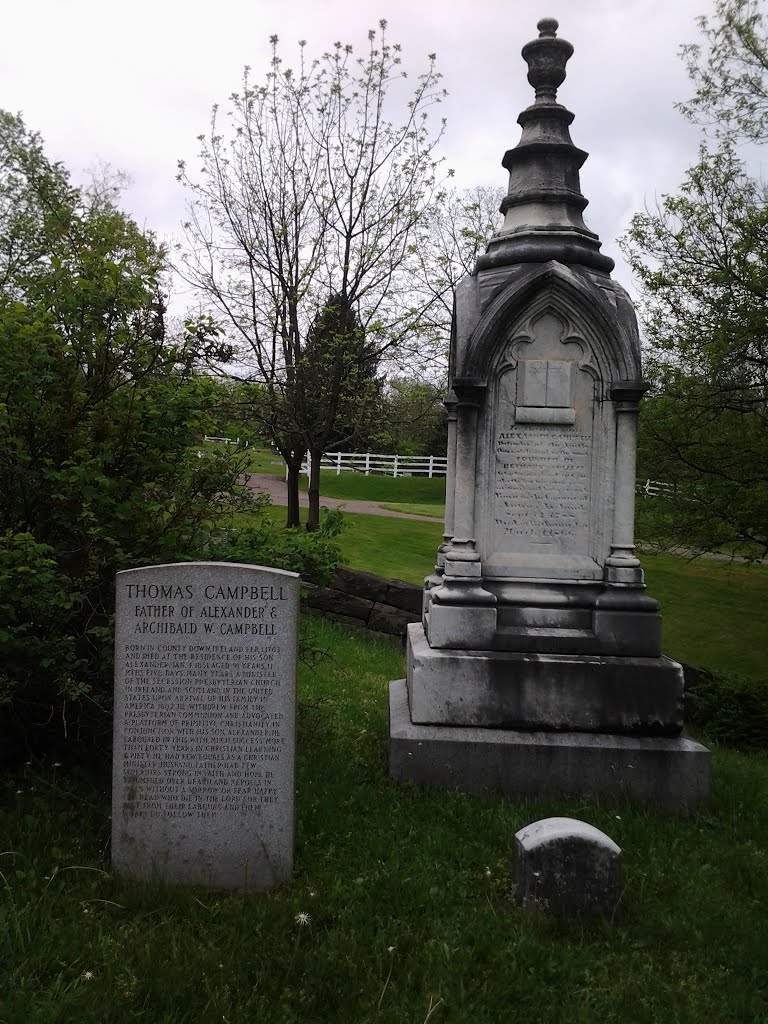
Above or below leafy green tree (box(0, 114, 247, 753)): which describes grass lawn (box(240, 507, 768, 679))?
below

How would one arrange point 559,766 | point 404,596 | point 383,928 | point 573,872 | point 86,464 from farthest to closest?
1. point 404,596
2. point 559,766
3. point 86,464
4. point 573,872
5. point 383,928

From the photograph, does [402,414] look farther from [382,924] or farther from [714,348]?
[382,924]

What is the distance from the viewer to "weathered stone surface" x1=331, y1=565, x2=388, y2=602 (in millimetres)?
10727

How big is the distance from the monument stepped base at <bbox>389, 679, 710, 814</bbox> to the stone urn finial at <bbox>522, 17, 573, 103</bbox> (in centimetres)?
481

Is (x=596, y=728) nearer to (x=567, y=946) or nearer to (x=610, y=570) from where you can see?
(x=610, y=570)

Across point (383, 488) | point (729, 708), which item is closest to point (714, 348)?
point (729, 708)

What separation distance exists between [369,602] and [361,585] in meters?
0.27

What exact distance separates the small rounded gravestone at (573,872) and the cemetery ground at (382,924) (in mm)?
72

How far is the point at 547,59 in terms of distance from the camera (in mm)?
5801

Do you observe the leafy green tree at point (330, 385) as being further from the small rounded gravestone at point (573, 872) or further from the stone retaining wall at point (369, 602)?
the small rounded gravestone at point (573, 872)

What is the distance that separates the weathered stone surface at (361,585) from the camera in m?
10.7

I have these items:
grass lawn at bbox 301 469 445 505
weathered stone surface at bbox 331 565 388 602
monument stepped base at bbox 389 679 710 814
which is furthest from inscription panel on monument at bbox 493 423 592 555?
grass lawn at bbox 301 469 445 505

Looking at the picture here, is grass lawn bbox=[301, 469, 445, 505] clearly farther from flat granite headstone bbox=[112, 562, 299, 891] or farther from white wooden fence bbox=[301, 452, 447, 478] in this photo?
flat granite headstone bbox=[112, 562, 299, 891]

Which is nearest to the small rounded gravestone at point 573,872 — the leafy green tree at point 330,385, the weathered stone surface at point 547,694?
the weathered stone surface at point 547,694
